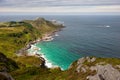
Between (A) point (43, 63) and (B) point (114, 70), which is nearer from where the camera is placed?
(B) point (114, 70)

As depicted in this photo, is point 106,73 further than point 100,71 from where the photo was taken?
No

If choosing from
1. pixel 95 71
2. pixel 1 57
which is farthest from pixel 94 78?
pixel 1 57

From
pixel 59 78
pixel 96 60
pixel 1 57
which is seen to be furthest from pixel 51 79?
pixel 1 57

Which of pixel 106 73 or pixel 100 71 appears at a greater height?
pixel 100 71

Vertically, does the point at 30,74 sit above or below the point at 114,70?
below

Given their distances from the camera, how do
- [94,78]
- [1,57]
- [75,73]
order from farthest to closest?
[1,57], [75,73], [94,78]

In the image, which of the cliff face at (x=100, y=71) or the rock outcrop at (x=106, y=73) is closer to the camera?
the rock outcrop at (x=106, y=73)

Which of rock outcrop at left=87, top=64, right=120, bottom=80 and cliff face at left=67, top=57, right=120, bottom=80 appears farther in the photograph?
cliff face at left=67, top=57, right=120, bottom=80

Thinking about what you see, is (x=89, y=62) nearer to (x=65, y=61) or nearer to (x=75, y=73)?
(x=75, y=73)

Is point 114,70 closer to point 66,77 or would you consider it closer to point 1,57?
point 66,77

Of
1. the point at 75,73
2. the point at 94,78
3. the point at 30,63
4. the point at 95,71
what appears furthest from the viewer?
the point at 30,63

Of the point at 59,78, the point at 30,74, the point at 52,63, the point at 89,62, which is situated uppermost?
the point at 89,62
